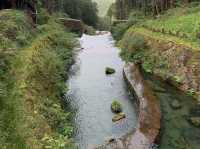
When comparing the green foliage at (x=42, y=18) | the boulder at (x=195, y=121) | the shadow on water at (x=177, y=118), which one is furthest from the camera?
the green foliage at (x=42, y=18)

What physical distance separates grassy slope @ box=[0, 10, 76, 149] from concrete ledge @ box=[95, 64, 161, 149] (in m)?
2.42

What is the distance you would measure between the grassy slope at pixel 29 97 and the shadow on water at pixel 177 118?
189 inches

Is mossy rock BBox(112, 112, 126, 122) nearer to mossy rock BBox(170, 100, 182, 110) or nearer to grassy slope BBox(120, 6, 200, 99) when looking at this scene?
mossy rock BBox(170, 100, 182, 110)

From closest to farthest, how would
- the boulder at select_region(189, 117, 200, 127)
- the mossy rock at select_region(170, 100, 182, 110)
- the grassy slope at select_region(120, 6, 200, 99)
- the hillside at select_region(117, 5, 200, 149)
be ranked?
the hillside at select_region(117, 5, 200, 149), the boulder at select_region(189, 117, 200, 127), the mossy rock at select_region(170, 100, 182, 110), the grassy slope at select_region(120, 6, 200, 99)

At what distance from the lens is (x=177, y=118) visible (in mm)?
17828

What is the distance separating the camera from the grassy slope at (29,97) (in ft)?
42.5

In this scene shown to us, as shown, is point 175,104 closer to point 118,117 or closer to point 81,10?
point 118,117

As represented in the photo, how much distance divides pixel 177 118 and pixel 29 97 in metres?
7.96

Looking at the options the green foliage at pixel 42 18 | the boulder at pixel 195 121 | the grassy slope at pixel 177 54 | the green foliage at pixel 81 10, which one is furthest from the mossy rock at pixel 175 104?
the green foliage at pixel 81 10

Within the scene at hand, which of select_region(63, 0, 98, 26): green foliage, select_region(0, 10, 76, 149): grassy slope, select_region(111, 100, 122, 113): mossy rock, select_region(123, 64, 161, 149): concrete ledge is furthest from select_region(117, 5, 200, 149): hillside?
select_region(63, 0, 98, 26): green foliage

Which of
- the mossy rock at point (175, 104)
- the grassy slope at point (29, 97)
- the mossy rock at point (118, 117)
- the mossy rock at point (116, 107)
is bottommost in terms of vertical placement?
the mossy rock at point (118, 117)

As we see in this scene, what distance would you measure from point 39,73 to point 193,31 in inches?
533

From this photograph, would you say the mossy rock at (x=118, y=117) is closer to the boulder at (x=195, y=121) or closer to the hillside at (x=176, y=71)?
the hillside at (x=176, y=71)

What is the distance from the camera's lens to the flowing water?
16703 mm
